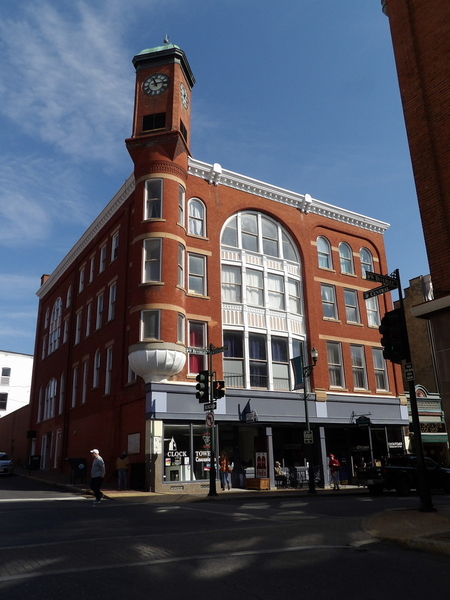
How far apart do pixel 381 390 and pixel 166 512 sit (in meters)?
22.3

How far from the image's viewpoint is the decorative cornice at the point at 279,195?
97.5 feet

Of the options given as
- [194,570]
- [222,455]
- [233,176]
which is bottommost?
[194,570]

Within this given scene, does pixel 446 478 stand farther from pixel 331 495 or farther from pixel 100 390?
pixel 100 390

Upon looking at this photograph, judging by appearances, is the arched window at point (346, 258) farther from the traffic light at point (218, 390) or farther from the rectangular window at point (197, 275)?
the traffic light at point (218, 390)

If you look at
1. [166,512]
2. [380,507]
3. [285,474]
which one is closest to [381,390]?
[285,474]

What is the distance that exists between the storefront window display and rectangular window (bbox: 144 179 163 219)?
35.1 ft

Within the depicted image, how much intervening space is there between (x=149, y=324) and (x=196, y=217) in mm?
7293

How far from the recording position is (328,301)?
33.2 m

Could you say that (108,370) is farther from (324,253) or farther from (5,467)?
(324,253)

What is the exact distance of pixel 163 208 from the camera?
2653 centimetres

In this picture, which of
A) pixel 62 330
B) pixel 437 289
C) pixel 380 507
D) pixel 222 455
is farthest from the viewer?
pixel 62 330

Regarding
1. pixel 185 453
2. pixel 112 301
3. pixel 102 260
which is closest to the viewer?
pixel 185 453

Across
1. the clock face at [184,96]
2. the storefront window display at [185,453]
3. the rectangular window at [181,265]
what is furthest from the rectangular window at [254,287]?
the clock face at [184,96]

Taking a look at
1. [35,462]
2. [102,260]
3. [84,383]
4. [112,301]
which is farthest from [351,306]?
[35,462]
